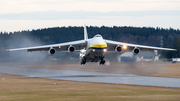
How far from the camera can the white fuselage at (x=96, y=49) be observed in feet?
129

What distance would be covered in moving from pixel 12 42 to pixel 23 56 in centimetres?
3161

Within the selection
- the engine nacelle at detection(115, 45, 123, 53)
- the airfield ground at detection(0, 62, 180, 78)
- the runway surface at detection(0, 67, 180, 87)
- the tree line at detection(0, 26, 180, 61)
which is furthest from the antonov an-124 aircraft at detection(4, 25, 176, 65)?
the tree line at detection(0, 26, 180, 61)

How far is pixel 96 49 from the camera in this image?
3944 cm

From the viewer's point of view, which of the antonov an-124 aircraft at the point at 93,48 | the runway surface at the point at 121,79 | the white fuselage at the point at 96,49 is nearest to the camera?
the runway surface at the point at 121,79

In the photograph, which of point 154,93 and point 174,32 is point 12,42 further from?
point 174,32

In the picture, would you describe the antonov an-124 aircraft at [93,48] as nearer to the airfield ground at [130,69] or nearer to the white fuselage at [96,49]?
the white fuselage at [96,49]

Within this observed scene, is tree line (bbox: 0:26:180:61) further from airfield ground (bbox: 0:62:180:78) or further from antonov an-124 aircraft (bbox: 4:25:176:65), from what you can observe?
antonov an-124 aircraft (bbox: 4:25:176:65)

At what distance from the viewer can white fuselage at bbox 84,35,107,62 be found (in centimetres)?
3941

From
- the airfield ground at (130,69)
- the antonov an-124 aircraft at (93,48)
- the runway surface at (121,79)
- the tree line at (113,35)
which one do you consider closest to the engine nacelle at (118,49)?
the antonov an-124 aircraft at (93,48)

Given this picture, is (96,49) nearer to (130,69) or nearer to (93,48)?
(93,48)

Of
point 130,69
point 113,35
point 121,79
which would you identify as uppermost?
point 113,35

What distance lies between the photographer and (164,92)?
25797 millimetres

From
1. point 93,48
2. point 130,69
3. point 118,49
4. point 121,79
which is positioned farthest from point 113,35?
point 121,79

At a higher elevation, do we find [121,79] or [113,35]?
[113,35]
